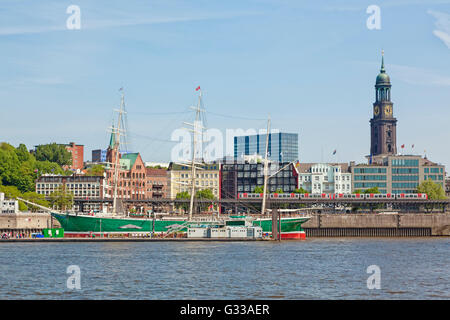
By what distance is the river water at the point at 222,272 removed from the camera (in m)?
51.5

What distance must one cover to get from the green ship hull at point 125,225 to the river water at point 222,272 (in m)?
22.2

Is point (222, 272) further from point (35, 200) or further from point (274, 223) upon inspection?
point (35, 200)

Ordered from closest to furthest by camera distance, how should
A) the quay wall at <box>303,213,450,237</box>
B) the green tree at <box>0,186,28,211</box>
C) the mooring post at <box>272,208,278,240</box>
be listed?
the mooring post at <box>272,208,278,240</box>
the quay wall at <box>303,213,450,237</box>
the green tree at <box>0,186,28,211</box>

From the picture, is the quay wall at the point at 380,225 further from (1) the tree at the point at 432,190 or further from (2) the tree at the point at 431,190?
(1) the tree at the point at 432,190

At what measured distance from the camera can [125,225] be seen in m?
121

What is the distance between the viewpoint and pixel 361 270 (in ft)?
217

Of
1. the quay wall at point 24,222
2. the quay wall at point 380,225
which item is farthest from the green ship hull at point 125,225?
the quay wall at point 380,225

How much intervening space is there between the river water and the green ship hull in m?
22.2

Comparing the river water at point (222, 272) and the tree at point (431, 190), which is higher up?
the tree at point (431, 190)

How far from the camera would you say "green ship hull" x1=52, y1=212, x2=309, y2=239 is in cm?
11938

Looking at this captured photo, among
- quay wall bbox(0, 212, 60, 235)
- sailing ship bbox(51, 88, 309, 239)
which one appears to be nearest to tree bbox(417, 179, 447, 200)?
sailing ship bbox(51, 88, 309, 239)

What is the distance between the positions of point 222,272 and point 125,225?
59.0 meters

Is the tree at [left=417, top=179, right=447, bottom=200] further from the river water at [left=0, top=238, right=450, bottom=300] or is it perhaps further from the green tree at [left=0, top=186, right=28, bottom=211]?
the green tree at [left=0, top=186, right=28, bottom=211]

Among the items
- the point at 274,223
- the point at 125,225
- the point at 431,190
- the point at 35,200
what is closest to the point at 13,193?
the point at 35,200
